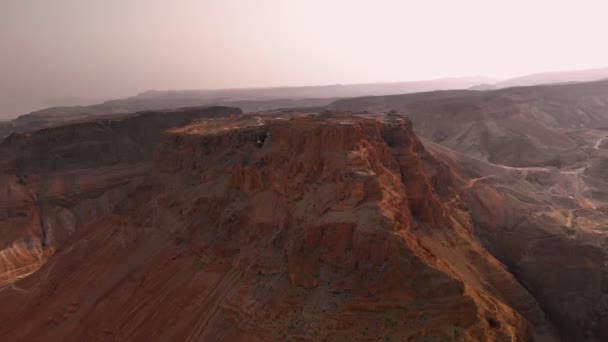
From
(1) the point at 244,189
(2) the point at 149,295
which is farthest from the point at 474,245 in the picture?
(2) the point at 149,295

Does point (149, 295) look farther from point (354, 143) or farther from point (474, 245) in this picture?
point (474, 245)

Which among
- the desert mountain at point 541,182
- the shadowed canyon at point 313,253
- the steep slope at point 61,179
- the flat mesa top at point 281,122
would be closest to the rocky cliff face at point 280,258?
the shadowed canyon at point 313,253

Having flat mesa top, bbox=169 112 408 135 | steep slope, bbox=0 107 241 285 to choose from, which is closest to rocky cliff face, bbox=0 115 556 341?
flat mesa top, bbox=169 112 408 135

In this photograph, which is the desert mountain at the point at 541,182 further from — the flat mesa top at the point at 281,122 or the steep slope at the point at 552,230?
the flat mesa top at the point at 281,122

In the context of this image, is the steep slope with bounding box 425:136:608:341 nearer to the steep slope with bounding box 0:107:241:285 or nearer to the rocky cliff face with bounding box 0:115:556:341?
the rocky cliff face with bounding box 0:115:556:341

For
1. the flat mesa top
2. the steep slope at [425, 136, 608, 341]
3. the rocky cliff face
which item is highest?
the flat mesa top

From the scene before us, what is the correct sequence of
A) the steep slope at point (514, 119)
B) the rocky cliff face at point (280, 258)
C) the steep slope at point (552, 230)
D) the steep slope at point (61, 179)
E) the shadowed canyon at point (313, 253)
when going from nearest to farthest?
the rocky cliff face at point (280, 258) → the shadowed canyon at point (313, 253) → the steep slope at point (552, 230) → the steep slope at point (61, 179) → the steep slope at point (514, 119)

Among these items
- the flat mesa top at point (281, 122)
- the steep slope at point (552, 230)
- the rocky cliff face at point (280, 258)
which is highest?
the flat mesa top at point (281, 122)
